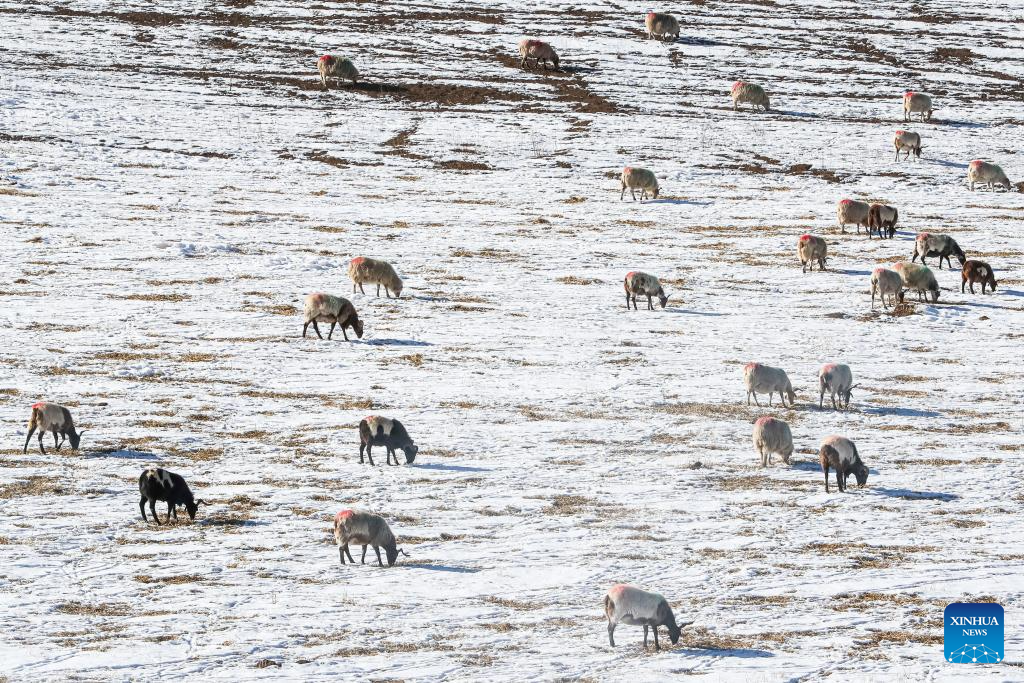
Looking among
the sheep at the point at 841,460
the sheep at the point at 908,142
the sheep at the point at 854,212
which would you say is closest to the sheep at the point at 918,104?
the sheep at the point at 908,142

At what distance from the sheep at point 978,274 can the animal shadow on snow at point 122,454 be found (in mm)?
23038

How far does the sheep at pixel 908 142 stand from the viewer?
5531 centimetres

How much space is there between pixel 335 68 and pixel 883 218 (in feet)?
114

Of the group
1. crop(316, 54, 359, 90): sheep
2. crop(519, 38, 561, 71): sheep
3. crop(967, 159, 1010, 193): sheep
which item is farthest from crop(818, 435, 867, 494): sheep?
crop(519, 38, 561, 71): sheep

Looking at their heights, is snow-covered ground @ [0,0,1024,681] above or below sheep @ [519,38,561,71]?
below

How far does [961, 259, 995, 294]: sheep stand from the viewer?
117 ft

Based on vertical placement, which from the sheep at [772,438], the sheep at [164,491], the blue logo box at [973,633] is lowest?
the blue logo box at [973,633]

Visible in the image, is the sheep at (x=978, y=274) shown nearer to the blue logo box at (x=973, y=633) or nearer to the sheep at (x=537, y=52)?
the blue logo box at (x=973, y=633)

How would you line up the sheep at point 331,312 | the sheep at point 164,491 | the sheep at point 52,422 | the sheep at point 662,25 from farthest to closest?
the sheep at point 662,25
the sheep at point 331,312
the sheep at point 52,422
the sheep at point 164,491

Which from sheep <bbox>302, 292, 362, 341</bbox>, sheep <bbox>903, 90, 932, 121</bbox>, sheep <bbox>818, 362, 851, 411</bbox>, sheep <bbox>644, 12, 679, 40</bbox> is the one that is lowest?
sheep <bbox>818, 362, 851, 411</bbox>

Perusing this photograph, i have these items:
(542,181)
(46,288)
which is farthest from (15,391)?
(542,181)

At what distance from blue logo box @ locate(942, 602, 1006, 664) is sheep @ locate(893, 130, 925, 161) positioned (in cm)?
4186

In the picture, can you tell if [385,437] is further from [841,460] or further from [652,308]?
[652,308]

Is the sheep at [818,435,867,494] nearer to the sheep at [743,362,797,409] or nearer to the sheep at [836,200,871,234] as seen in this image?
the sheep at [743,362,797,409]
